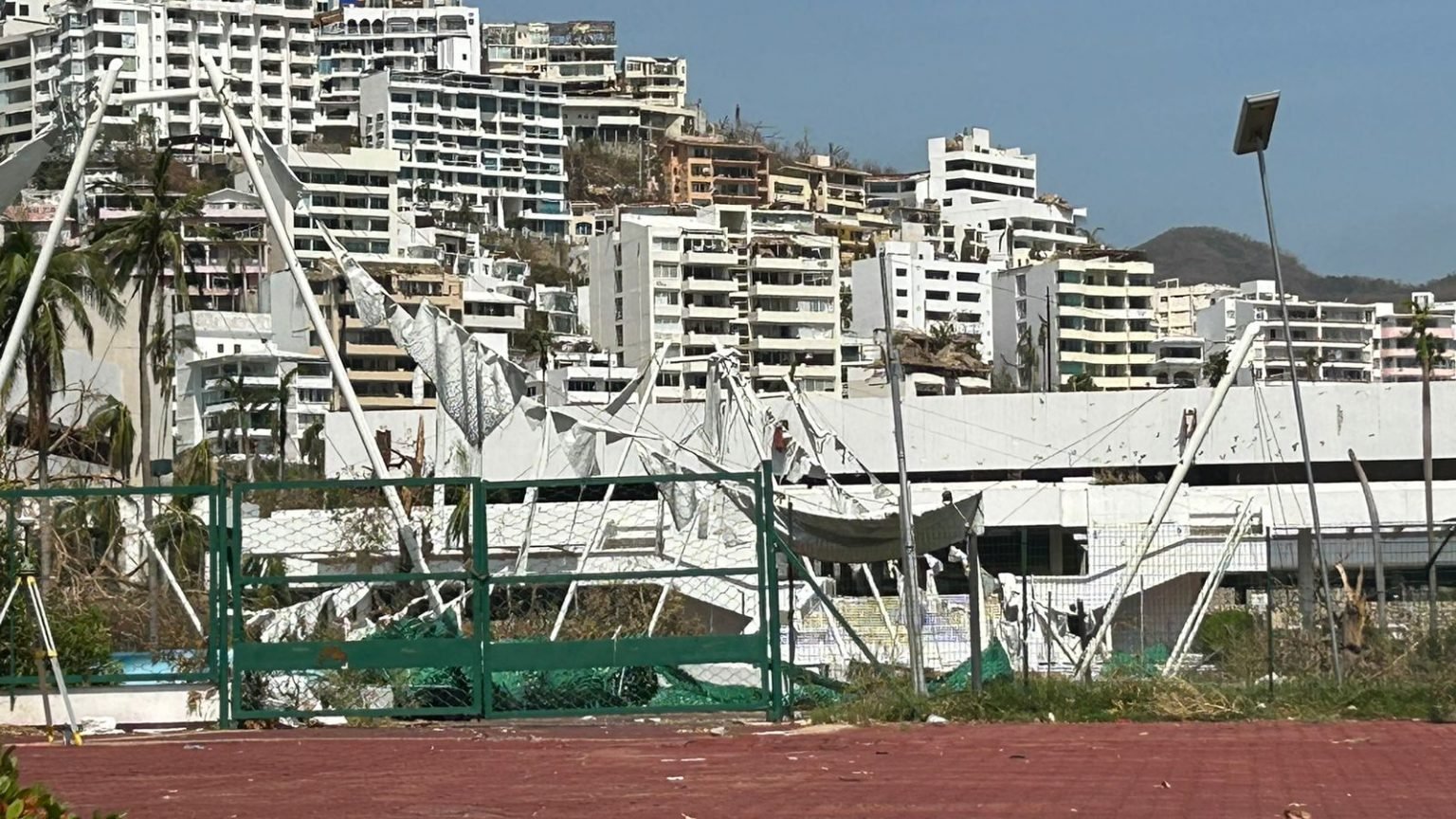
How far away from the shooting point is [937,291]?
138 m

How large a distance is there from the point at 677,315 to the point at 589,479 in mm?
104861

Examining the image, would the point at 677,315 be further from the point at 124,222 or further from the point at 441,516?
the point at 441,516

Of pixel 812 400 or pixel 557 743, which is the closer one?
pixel 557 743

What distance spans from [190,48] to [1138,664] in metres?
140

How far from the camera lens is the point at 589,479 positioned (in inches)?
680

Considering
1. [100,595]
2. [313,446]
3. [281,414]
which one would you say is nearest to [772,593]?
[100,595]

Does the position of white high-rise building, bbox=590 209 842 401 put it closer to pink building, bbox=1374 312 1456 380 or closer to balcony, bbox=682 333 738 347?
balcony, bbox=682 333 738 347

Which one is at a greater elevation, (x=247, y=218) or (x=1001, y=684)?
(x=247, y=218)

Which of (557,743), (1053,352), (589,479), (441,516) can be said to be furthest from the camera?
(1053,352)

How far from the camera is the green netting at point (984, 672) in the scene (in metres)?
18.5

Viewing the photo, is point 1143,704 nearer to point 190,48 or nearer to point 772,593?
point 772,593

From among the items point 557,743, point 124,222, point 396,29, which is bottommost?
point 557,743

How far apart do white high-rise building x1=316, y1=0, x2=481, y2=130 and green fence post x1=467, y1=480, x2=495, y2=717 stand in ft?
503

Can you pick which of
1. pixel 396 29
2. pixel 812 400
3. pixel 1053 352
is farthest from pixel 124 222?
pixel 396 29
